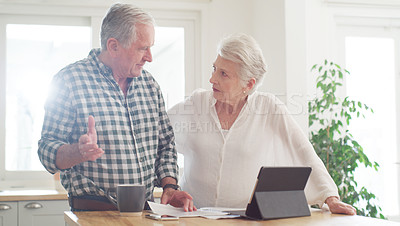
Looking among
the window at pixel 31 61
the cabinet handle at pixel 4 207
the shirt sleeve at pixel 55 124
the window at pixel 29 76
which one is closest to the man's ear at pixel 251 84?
the shirt sleeve at pixel 55 124

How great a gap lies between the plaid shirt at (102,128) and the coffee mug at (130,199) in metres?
0.18

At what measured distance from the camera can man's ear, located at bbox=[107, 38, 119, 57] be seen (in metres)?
1.93

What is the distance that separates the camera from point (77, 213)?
1.69 meters

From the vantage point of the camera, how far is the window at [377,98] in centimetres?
454

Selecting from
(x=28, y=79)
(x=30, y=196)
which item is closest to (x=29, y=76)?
(x=28, y=79)

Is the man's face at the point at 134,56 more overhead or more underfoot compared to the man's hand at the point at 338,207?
more overhead

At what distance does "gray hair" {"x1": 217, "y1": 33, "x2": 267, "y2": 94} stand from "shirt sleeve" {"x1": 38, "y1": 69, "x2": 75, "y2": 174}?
2.27 ft

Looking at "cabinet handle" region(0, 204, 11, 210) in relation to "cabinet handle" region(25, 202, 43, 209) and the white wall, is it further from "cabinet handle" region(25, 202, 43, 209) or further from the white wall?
the white wall

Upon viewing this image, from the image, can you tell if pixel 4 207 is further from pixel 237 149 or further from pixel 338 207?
pixel 338 207

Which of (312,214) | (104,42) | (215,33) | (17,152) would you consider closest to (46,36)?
(17,152)

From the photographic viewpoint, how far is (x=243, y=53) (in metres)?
2.10

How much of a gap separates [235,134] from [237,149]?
0.06 metres

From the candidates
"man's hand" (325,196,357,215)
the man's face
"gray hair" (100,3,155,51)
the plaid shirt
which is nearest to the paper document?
the plaid shirt

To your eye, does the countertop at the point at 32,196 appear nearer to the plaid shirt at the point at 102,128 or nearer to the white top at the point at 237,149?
the white top at the point at 237,149
